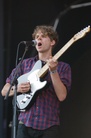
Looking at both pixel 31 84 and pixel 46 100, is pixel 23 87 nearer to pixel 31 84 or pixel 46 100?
pixel 31 84

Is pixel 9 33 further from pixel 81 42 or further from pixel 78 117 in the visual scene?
pixel 78 117

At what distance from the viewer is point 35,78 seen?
2.55 metres

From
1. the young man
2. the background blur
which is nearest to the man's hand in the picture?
the young man

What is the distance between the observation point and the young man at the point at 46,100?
7.84ft

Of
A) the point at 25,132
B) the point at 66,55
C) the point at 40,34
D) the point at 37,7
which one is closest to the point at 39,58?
the point at 40,34

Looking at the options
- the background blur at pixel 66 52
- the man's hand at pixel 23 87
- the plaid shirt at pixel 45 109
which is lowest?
the plaid shirt at pixel 45 109

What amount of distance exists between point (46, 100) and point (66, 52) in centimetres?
145

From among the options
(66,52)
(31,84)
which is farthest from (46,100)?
(66,52)

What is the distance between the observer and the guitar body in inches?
97.9

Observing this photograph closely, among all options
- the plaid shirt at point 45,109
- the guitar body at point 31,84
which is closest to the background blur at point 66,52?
the guitar body at point 31,84

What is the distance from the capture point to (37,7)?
4.09m

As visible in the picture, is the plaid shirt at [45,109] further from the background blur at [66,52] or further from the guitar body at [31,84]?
the background blur at [66,52]

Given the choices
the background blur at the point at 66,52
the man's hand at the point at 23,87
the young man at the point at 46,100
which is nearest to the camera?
the young man at the point at 46,100

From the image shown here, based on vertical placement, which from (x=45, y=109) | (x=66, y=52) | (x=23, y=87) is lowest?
(x=45, y=109)
